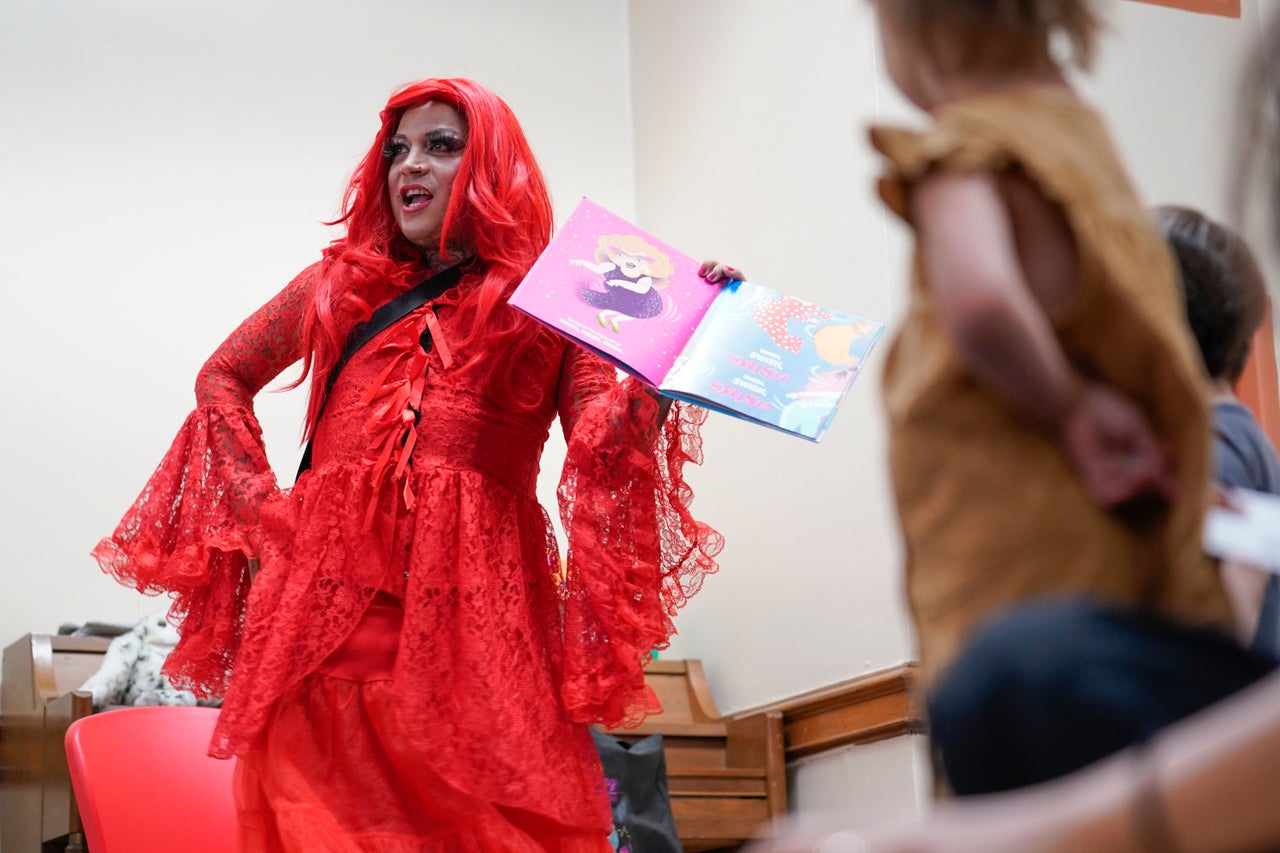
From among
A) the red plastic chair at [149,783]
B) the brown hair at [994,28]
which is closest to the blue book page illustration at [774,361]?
the brown hair at [994,28]

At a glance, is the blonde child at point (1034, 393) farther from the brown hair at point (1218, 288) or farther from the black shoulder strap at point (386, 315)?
the black shoulder strap at point (386, 315)

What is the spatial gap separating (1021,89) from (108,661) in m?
2.67

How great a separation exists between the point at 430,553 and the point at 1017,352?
4.30 feet

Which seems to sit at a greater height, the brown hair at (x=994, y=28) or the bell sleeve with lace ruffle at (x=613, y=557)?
the brown hair at (x=994, y=28)

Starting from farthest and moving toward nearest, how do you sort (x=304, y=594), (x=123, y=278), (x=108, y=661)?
(x=123, y=278), (x=108, y=661), (x=304, y=594)

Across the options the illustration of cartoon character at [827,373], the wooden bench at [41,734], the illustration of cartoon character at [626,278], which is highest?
the illustration of cartoon character at [626,278]

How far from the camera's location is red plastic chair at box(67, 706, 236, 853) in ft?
7.06

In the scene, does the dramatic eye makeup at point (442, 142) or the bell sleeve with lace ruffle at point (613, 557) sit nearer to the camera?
the bell sleeve with lace ruffle at point (613, 557)

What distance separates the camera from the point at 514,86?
4.55 metres

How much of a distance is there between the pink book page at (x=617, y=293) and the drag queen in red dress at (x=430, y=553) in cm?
9

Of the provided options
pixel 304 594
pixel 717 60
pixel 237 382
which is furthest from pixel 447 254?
pixel 717 60

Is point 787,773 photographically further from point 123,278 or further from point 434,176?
point 123,278

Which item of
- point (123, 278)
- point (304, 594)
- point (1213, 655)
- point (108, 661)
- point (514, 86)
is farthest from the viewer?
point (514, 86)

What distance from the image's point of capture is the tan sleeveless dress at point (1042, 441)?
703 millimetres
